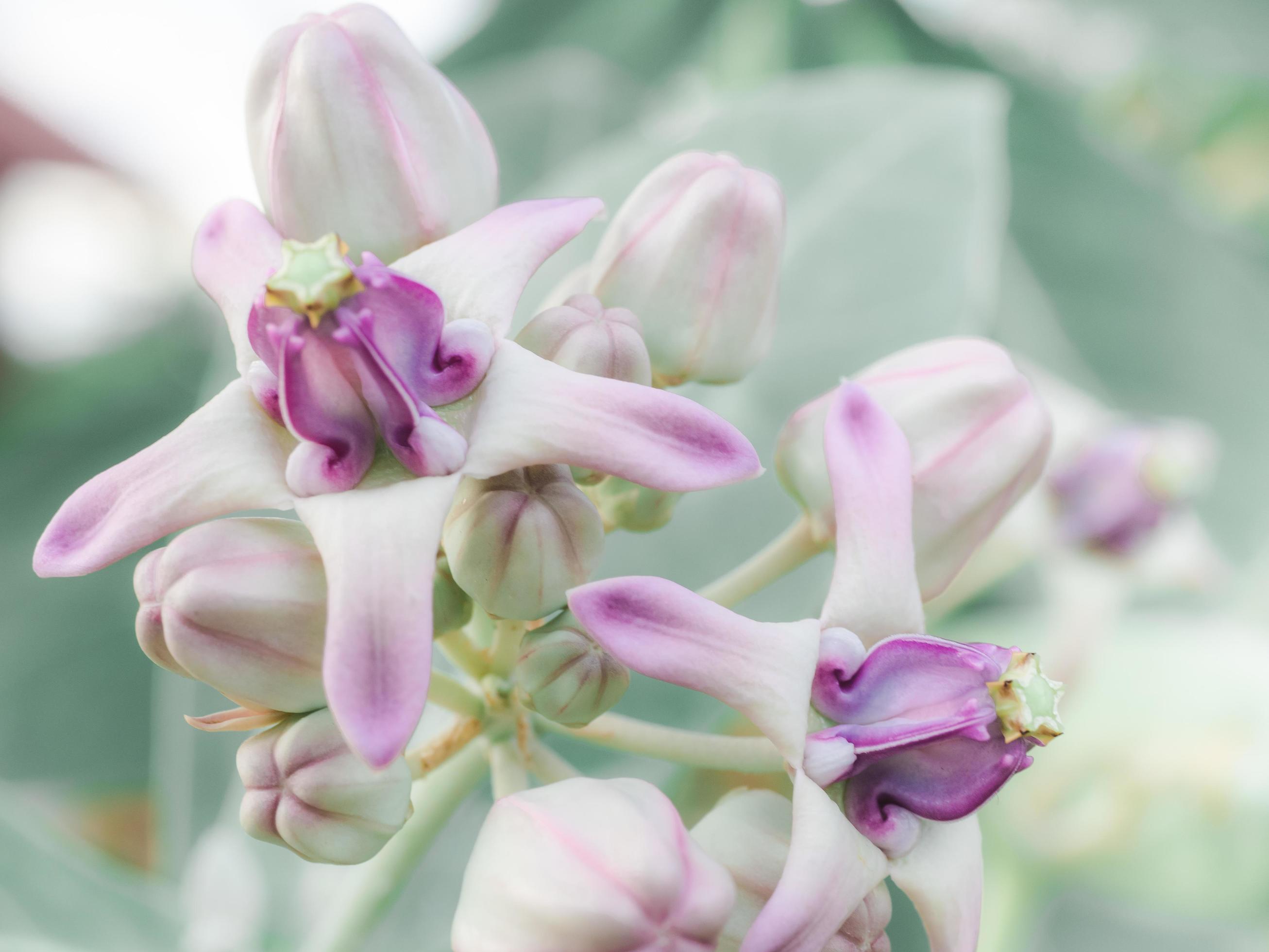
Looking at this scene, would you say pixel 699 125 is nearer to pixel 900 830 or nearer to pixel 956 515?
pixel 956 515

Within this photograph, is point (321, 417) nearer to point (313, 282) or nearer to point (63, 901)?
point (313, 282)

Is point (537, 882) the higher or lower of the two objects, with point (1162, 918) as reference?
higher

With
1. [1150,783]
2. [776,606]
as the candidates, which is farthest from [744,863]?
[1150,783]

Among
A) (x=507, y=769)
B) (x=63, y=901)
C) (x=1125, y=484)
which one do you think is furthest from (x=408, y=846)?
(x=1125, y=484)

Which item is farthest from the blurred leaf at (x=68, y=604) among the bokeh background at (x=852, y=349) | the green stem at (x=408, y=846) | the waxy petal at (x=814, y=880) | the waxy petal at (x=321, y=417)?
the waxy petal at (x=814, y=880)

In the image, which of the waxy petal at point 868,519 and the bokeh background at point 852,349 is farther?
the bokeh background at point 852,349

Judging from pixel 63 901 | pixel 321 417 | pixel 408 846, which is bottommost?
pixel 63 901

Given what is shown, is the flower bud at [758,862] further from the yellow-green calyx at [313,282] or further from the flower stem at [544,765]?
the yellow-green calyx at [313,282]
